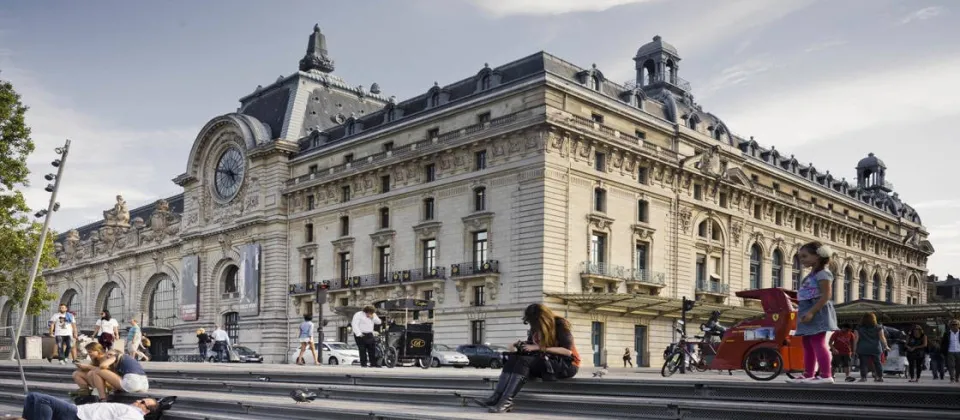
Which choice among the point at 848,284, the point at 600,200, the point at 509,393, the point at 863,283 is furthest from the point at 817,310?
the point at 863,283

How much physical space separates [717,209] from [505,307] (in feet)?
57.4

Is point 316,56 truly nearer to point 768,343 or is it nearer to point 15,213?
point 15,213

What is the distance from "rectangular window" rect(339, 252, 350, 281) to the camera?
53.4 metres

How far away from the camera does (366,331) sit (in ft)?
76.3

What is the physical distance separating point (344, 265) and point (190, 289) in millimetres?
17933

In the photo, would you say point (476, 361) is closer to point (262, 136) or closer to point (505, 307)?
point (505, 307)

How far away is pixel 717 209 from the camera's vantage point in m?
54.1

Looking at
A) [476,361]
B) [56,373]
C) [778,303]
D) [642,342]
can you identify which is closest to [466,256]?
[476,361]

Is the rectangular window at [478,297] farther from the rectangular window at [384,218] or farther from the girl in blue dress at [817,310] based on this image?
the girl in blue dress at [817,310]

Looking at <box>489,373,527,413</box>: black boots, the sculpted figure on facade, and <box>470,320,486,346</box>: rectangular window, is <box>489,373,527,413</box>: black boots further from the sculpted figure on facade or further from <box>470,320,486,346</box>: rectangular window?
the sculpted figure on facade

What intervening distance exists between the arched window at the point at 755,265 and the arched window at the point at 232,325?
33807mm

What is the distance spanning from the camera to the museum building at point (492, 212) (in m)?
43.8

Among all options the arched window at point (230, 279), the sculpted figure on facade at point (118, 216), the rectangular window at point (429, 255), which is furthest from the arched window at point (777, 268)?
the sculpted figure on facade at point (118, 216)

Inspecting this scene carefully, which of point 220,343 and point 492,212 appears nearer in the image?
point 220,343
